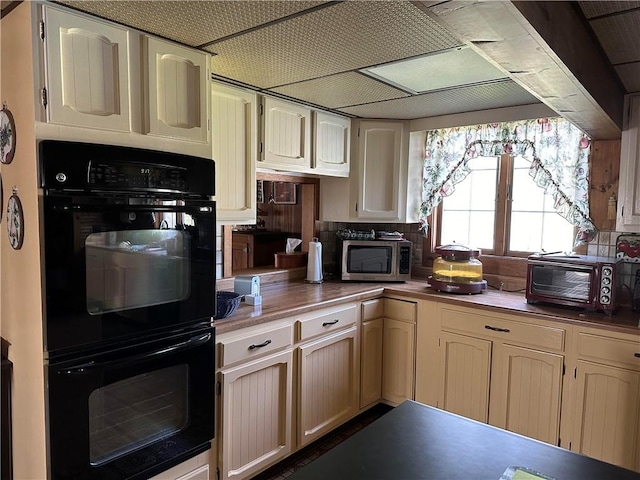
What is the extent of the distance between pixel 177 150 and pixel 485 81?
1.61 m

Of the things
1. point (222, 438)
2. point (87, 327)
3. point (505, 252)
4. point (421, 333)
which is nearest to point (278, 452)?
point (222, 438)

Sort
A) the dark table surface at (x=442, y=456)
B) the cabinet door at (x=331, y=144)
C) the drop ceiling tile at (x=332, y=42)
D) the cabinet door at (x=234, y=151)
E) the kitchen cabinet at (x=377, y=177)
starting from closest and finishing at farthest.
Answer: the dark table surface at (x=442, y=456) < the drop ceiling tile at (x=332, y=42) < the cabinet door at (x=234, y=151) < the cabinet door at (x=331, y=144) < the kitchen cabinet at (x=377, y=177)

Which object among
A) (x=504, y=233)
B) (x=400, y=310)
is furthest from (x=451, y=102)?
(x=400, y=310)

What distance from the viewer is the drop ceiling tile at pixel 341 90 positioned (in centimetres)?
231

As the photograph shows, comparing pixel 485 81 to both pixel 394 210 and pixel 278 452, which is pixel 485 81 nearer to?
pixel 394 210

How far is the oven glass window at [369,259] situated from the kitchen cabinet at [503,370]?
22.8 inches

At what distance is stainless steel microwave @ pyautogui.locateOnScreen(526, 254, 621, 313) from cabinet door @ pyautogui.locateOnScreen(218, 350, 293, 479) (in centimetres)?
148

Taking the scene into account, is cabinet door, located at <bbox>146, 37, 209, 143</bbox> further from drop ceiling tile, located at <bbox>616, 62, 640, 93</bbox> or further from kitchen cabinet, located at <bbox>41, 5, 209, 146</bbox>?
drop ceiling tile, located at <bbox>616, 62, 640, 93</bbox>

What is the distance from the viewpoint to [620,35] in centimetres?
170

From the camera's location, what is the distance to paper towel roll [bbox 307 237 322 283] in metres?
3.13

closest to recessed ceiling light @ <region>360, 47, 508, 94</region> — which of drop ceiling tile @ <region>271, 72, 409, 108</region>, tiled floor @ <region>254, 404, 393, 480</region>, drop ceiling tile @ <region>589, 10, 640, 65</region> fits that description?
drop ceiling tile @ <region>271, 72, 409, 108</region>

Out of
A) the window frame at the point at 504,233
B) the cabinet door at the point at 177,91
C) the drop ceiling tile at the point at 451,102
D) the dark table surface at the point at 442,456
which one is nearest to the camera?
the dark table surface at the point at 442,456

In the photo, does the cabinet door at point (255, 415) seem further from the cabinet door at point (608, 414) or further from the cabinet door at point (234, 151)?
the cabinet door at point (608, 414)

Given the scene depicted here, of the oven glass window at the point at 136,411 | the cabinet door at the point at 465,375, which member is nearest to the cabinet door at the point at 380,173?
the cabinet door at the point at 465,375
